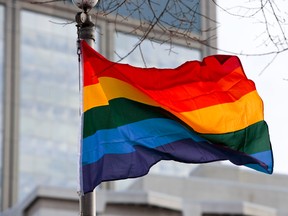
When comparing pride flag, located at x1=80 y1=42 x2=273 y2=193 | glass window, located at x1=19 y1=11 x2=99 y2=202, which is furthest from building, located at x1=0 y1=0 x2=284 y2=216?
pride flag, located at x1=80 y1=42 x2=273 y2=193

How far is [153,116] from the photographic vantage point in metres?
17.6

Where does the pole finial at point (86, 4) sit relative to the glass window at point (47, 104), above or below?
below

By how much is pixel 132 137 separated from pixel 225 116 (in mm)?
1414

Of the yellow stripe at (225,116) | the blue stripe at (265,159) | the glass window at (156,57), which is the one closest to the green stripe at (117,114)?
the yellow stripe at (225,116)

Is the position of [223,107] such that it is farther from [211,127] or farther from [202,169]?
[202,169]

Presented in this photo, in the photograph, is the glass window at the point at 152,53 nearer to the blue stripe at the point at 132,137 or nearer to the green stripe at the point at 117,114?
the green stripe at the point at 117,114

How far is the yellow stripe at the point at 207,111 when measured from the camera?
57.2 feet

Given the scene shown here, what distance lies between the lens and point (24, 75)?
3356 inches

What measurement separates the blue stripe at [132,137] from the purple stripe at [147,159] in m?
0.08

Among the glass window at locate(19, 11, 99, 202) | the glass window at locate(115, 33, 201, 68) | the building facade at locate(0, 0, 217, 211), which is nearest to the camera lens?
the building facade at locate(0, 0, 217, 211)

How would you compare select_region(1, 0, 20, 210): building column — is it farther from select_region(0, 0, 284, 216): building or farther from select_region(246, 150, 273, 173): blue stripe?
select_region(246, 150, 273, 173): blue stripe

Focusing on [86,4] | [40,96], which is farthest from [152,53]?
[86,4]

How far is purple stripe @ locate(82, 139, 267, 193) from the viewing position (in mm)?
16281

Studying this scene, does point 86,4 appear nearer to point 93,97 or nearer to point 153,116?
point 93,97
